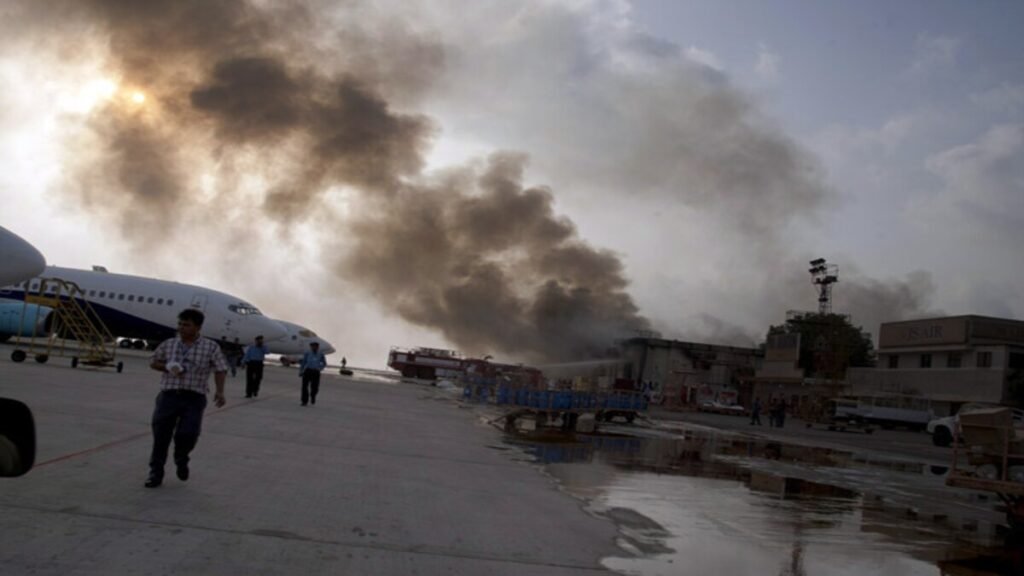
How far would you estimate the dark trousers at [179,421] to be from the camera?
308 inches

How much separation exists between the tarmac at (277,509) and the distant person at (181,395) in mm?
344

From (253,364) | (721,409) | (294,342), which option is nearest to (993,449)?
(253,364)

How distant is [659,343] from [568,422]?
62515 mm

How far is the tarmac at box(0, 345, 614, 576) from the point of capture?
5699 millimetres

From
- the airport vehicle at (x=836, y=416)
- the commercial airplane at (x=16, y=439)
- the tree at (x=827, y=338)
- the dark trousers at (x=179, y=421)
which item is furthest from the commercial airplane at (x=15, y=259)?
the tree at (x=827, y=338)

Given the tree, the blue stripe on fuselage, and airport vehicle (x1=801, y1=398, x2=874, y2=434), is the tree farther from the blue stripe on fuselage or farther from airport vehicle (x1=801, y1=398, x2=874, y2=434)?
the blue stripe on fuselage

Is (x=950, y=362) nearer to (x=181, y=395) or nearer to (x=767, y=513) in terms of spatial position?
(x=767, y=513)

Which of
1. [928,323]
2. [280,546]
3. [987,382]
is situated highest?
[928,323]

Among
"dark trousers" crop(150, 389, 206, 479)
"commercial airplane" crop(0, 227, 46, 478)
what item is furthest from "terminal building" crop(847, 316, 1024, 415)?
"commercial airplane" crop(0, 227, 46, 478)

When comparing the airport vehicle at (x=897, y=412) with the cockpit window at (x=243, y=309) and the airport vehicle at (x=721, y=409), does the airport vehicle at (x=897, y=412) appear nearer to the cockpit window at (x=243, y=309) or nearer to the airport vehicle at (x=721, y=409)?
the airport vehicle at (x=721, y=409)

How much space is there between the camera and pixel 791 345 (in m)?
74.2

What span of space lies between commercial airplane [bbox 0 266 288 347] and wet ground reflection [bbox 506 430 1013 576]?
18164 mm

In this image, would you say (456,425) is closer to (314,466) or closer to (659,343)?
(314,466)

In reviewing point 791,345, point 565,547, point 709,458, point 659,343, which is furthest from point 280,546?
point 659,343
